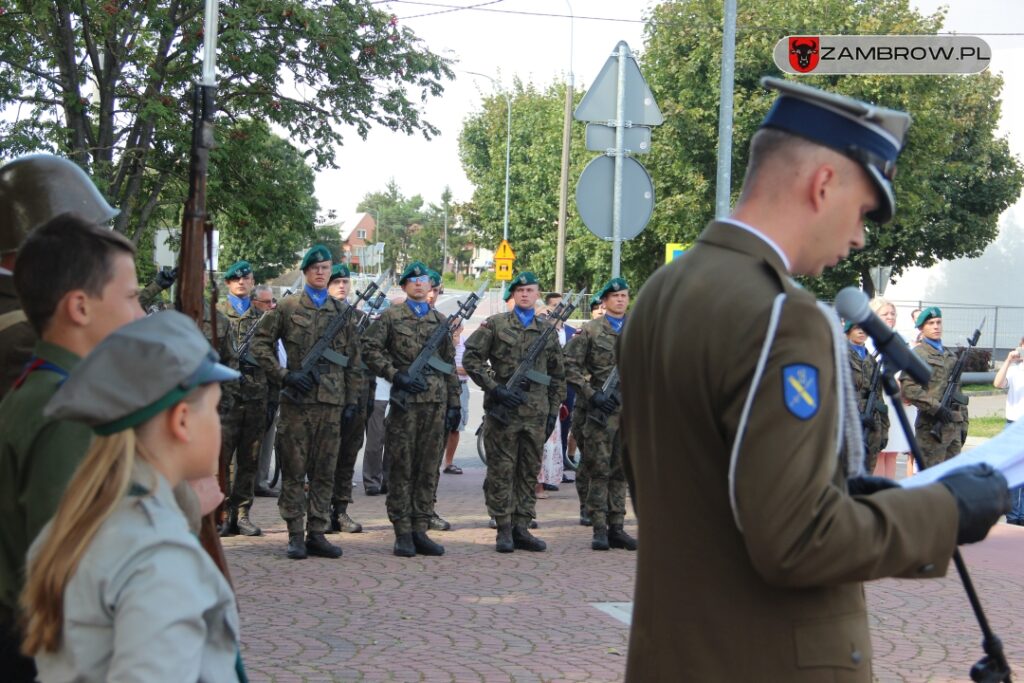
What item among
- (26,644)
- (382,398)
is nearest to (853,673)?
(26,644)

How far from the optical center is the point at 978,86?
42.9m

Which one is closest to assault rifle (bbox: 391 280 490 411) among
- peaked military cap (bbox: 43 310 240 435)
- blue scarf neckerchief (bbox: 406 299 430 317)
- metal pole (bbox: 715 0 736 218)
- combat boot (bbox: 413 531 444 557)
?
blue scarf neckerchief (bbox: 406 299 430 317)

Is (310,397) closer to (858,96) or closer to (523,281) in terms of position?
(523,281)

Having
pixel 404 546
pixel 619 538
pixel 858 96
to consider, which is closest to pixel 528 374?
pixel 619 538

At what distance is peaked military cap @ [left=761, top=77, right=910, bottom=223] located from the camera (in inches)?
90.9

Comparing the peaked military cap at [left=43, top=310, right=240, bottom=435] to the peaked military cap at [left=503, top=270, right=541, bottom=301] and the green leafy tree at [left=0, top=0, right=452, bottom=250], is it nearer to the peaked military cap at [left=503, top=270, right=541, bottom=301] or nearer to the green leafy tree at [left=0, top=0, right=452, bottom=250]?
the peaked military cap at [left=503, top=270, right=541, bottom=301]

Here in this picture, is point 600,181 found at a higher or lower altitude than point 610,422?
higher

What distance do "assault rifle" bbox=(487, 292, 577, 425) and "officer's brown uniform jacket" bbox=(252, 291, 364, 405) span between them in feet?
3.92

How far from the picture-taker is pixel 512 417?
33.8 feet

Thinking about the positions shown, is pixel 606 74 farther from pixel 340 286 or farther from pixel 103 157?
pixel 103 157

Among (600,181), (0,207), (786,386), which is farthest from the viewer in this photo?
(600,181)

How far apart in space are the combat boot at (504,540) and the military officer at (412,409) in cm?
Answer: 50

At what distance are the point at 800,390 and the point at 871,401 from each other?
1022cm

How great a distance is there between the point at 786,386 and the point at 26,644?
4.68ft
